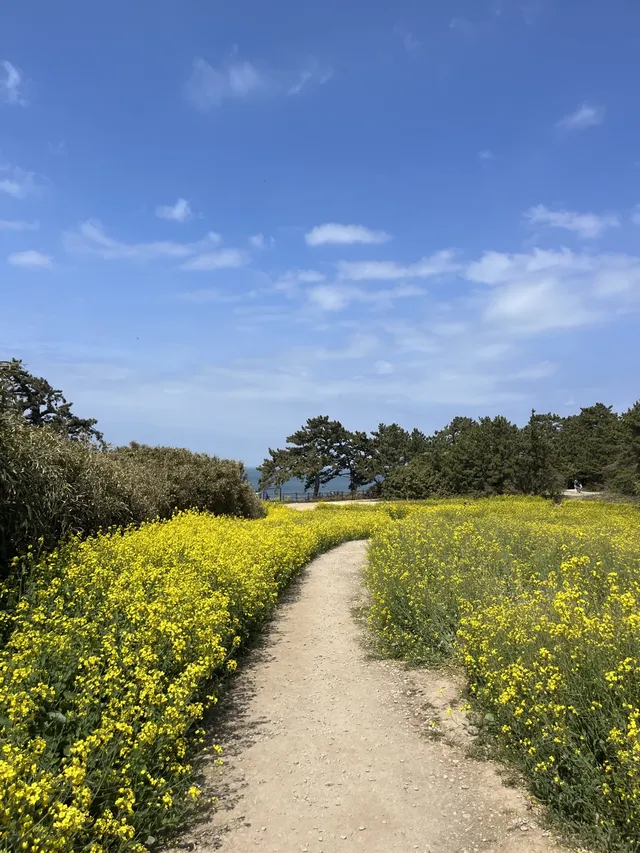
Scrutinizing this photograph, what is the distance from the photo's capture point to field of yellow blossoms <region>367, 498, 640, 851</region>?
3.43 m

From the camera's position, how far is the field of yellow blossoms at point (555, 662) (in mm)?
3432

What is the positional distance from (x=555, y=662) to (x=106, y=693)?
3524 millimetres

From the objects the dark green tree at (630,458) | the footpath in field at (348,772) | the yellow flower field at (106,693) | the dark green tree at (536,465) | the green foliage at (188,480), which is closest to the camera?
the yellow flower field at (106,693)

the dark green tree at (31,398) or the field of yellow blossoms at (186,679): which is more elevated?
the dark green tree at (31,398)

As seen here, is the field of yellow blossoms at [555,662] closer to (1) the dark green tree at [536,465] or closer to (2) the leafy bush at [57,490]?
(2) the leafy bush at [57,490]

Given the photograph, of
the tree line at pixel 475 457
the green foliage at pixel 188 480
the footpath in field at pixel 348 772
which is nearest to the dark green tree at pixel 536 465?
the tree line at pixel 475 457

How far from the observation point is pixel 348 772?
4.60 meters

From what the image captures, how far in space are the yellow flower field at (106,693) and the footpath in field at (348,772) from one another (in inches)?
18.9

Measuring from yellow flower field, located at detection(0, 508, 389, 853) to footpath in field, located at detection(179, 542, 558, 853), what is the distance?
48 centimetres

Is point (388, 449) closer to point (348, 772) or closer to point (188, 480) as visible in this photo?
point (188, 480)

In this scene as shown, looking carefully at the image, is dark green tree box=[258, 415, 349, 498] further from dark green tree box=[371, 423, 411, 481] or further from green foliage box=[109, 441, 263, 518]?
green foliage box=[109, 441, 263, 518]

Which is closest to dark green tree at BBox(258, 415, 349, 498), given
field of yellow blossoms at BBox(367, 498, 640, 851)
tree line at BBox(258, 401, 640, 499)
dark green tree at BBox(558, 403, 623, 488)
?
tree line at BBox(258, 401, 640, 499)

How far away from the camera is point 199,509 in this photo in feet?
67.6

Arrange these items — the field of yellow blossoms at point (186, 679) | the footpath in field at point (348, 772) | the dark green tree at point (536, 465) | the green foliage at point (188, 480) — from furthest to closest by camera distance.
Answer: the dark green tree at point (536, 465)
the green foliage at point (188, 480)
the footpath in field at point (348, 772)
the field of yellow blossoms at point (186, 679)
